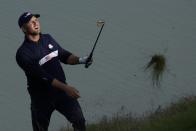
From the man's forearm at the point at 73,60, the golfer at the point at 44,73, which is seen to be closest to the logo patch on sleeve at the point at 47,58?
the golfer at the point at 44,73

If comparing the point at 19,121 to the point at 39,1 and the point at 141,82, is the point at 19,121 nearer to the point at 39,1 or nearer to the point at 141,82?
the point at 141,82

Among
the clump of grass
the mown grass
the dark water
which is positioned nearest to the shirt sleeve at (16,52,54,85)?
the mown grass

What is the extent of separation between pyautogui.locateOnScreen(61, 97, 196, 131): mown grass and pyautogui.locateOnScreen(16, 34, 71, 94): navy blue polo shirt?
1028 millimetres

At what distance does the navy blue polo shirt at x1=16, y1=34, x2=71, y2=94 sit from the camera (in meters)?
4.16

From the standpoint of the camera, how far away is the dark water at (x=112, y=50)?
669 cm

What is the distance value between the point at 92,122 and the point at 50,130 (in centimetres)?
46

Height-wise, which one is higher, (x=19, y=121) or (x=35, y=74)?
(x=35, y=74)

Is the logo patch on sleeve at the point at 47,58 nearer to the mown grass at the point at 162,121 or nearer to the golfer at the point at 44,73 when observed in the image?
the golfer at the point at 44,73

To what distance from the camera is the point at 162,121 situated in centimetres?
498

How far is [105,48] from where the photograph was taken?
7.82 metres

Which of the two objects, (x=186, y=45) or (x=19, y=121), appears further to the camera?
(x=186, y=45)

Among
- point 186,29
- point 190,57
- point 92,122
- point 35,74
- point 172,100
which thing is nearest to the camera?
point 35,74

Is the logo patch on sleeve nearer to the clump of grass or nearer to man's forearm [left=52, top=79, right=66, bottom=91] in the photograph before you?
man's forearm [left=52, top=79, right=66, bottom=91]

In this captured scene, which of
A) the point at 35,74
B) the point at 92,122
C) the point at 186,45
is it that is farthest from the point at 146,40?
the point at 35,74
